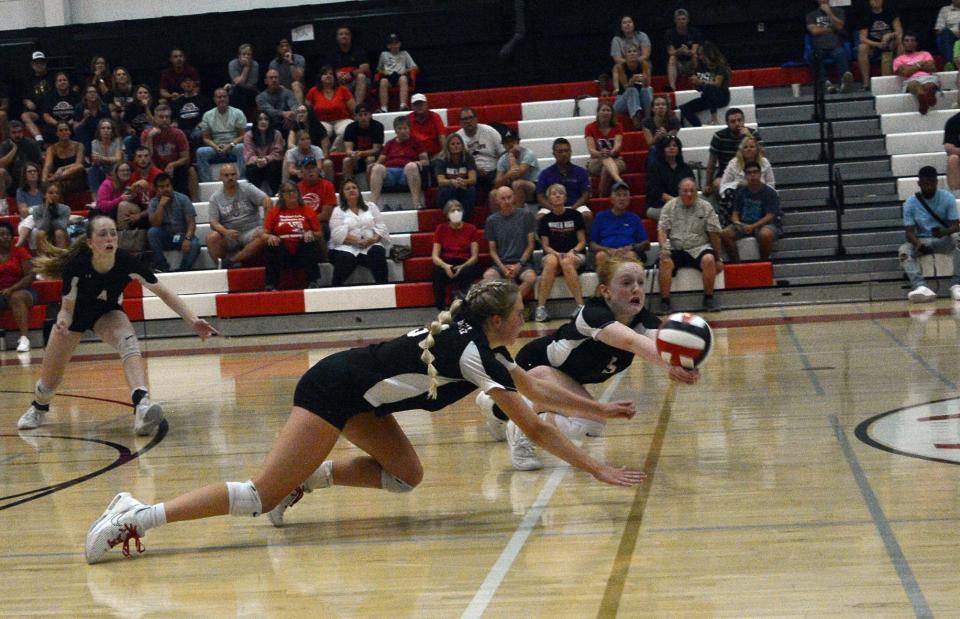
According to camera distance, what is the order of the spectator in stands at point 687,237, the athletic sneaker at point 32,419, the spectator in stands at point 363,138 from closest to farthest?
the athletic sneaker at point 32,419, the spectator in stands at point 687,237, the spectator in stands at point 363,138

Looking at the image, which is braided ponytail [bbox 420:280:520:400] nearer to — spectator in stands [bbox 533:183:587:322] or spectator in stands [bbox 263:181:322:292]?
spectator in stands [bbox 533:183:587:322]

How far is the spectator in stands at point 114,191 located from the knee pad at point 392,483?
10.7 meters

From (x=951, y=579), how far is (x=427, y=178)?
12074 mm

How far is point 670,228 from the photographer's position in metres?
13.2

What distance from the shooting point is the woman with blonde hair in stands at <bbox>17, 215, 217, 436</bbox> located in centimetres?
745

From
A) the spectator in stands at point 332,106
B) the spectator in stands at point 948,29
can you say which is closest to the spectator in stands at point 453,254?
the spectator in stands at point 332,106

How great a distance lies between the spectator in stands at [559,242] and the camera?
1305 centimetres

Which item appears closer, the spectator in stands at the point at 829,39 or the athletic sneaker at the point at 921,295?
the athletic sneaker at the point at 921,295

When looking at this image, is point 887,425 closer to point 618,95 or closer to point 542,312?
point 542,312

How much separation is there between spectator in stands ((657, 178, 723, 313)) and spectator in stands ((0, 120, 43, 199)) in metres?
9.14

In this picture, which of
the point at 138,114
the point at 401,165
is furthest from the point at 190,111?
the point at 401,165

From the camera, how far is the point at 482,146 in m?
15.0

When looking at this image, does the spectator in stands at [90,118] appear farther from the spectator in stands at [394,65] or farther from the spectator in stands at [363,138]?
the spectator in stands at [394,65]

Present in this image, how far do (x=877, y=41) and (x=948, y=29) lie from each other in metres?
0.98
